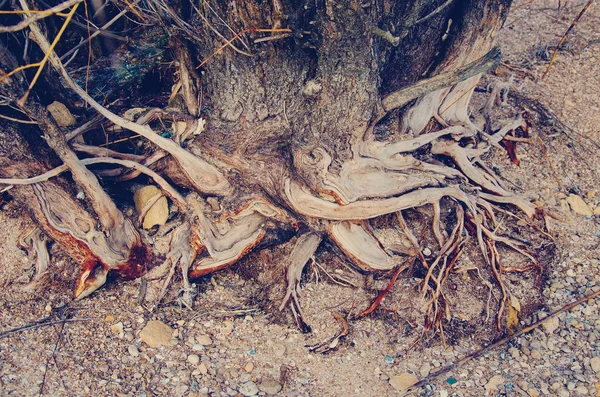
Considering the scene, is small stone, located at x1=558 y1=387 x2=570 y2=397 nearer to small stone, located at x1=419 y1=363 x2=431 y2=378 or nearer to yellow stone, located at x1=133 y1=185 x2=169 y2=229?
small stone, located at x1=419 y1=363 x2=431 y2=378

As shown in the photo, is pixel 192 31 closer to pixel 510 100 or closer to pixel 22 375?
pixel 22 375

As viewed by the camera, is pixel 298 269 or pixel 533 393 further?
pixel 298 269

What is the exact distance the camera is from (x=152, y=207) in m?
3.34

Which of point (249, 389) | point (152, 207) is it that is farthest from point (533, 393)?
point (152, 207)

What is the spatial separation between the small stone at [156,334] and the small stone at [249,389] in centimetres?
51

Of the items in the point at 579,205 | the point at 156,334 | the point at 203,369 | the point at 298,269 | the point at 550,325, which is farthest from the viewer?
the point at 579,205

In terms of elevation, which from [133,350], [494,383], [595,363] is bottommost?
[133,350]

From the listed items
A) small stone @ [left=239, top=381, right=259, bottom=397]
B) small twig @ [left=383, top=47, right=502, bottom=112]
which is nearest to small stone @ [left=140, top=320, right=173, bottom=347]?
small stone @ [left=239, top=381, right=259, bottom=397]

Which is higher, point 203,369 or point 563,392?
point 563,392

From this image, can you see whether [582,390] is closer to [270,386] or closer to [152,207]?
[270,386]

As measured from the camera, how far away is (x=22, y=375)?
9.00 feet

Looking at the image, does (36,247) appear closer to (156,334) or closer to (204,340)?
(156,334)

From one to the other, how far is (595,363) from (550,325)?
0.31m

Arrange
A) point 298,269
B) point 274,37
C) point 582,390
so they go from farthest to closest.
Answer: point 298,269 < point 582,390 < point 274,37
